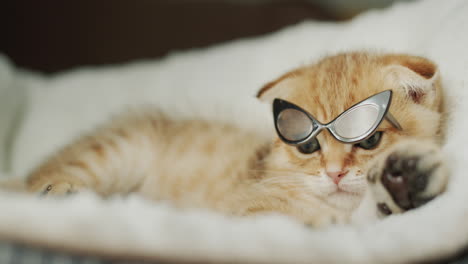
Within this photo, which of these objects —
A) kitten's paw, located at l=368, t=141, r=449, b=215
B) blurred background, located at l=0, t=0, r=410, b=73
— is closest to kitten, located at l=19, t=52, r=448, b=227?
kitten's paw, located at l=368, t=141, r=449, b=215

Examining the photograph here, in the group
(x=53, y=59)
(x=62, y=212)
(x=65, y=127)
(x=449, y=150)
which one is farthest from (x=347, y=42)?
(x=53, y=59)

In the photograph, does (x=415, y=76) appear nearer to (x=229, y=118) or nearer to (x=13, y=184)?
(x=229, y=118)

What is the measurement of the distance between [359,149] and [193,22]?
1.79 meters

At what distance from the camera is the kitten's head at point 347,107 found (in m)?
1.08

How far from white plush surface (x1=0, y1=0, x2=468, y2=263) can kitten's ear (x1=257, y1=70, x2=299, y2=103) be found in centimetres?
39

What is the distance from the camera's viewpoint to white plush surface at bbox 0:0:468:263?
0.70m

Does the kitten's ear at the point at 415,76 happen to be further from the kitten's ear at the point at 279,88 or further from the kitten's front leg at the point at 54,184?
the kitten's front leg at the point at 54,184

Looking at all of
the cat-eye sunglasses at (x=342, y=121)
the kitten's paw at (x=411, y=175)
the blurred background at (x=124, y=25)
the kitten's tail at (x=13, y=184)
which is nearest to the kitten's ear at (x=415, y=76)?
the cat-eye sunglasses at (x=342, y=121)

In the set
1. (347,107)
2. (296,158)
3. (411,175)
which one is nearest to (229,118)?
(296,158)

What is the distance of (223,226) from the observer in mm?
717

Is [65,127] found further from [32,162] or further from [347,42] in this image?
[347,42]

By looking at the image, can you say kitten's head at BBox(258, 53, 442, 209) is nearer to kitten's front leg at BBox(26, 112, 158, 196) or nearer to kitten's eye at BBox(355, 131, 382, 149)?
kitten's eye at BBox(355, 131, 382, 149)

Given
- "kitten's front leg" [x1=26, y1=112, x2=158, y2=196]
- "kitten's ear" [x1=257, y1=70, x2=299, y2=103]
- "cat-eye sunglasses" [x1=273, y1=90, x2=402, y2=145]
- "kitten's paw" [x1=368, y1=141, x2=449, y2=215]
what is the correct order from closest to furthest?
"kitten's paw" [x1=368, y1=141, x2=449, y2=215] < "cat-eye sunglasses" [x1=273, y1=90, x2=402, y2=145] < "kitten's ear" [x1=257, y1=70, x2=299, y2=103] < "kitten's front leg" [x1=26, y1=112, x2=158, y2=196]

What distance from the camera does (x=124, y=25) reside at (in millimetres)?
2701
